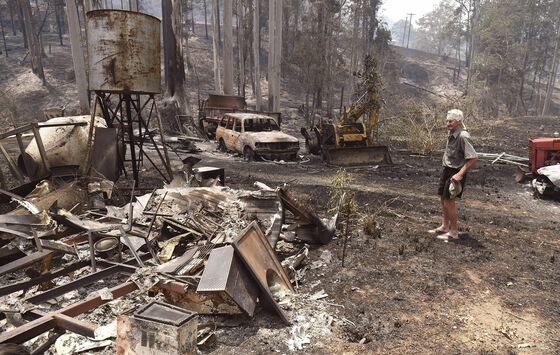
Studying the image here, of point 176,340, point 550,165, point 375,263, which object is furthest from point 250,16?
point 176,340

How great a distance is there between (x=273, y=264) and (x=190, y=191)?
2941 millimetres

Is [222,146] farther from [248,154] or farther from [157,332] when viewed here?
[157,332]

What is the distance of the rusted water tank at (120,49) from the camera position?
26.7ft

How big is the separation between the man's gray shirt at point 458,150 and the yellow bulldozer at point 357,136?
6983 mm

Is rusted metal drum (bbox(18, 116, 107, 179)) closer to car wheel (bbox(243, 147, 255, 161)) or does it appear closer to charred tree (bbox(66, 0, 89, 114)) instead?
car wheel (bbox(243, 147, 255, 161))

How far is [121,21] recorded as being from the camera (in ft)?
26.7

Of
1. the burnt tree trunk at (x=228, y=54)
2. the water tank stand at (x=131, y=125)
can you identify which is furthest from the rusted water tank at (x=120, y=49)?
the burnt tree trunk at (x=228, y=54)

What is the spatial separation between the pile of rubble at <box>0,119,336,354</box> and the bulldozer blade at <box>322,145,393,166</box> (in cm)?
639

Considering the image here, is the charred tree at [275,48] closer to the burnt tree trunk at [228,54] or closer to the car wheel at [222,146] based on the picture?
the burnt tree trunk at [228,54]

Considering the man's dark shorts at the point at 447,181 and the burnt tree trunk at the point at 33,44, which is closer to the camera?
the man's dark shorts at the point at 447,181

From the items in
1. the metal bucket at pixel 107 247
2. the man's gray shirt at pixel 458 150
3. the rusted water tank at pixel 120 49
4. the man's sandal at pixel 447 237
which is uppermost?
the rusted water tank at pixel 120 49

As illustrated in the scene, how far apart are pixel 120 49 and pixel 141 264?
18.2ft

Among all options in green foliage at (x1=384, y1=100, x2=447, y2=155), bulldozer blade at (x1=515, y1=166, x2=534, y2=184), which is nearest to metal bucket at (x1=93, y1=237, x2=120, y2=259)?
bulldozer blade at (x1=515, y1=166, x2=534, y2=184)

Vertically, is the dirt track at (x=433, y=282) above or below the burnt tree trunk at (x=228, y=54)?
below
